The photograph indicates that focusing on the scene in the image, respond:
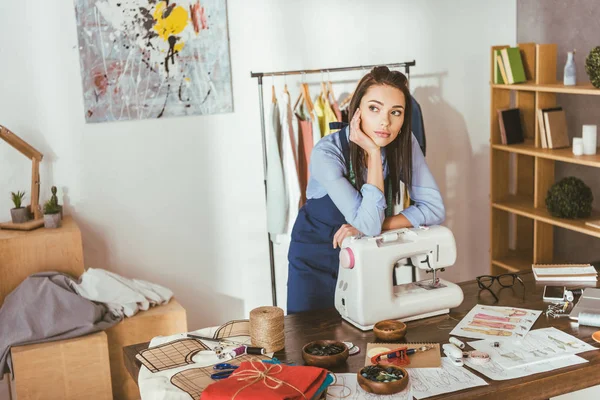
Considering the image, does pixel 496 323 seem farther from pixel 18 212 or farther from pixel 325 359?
pixel 18 212

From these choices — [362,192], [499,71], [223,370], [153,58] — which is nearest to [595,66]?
[499,71]

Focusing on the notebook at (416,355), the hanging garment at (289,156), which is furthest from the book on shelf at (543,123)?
the notebook at (416,355)

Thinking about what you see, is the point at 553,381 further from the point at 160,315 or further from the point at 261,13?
the point at 261,13

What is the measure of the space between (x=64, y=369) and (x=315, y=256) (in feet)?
5.01

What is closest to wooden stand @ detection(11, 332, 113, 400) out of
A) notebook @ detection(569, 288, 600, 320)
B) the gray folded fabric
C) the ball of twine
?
the gray folded fabric

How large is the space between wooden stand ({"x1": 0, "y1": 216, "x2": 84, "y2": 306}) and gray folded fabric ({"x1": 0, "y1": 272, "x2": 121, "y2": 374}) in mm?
103

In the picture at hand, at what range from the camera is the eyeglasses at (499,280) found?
2.79m

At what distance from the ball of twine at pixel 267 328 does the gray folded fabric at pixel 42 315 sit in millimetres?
1698

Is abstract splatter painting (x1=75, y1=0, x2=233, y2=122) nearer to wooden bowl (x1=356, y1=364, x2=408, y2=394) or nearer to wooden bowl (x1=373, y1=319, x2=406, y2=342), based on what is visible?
wooden bowl (x1=373, y1=319, x2=406, y2=342)

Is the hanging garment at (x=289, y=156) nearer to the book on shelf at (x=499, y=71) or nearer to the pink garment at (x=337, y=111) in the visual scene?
the pink garment at (x=337, y=111)

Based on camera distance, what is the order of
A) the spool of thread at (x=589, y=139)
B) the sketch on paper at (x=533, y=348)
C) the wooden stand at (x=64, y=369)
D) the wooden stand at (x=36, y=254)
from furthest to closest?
the spool of thread at (x=589, y=139)
the wooden stand at (x=36, y=254)
the wooden stand at (x=64, y=369)
the sketch on paper at (x=533, y=348)

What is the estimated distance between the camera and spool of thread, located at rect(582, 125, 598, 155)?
13.4 feet

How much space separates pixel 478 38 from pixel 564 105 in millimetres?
807

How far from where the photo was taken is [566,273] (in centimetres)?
282
